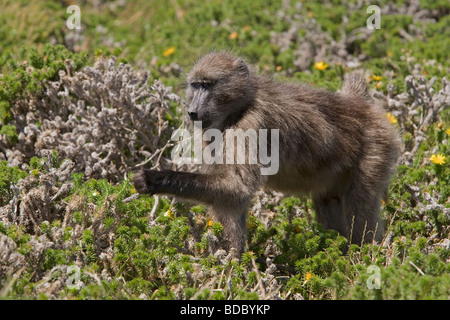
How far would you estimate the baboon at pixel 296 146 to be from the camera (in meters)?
4.06

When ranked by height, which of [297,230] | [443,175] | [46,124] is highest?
[46,124]

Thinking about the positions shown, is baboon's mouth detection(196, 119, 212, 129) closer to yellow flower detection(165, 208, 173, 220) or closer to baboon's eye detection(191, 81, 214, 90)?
baboon's eye detection(191, 81, 214, 90)

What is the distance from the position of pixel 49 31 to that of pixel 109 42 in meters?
0.73

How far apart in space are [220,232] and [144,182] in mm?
727

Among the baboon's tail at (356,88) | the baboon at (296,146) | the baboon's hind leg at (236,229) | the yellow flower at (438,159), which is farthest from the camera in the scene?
the baboon's tail at (356,88)

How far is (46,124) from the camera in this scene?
5.11 m

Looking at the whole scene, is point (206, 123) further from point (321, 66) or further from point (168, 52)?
point (168, 52)

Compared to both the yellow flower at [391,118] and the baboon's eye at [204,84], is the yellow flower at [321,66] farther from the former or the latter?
the baboon's eye at [204,84]

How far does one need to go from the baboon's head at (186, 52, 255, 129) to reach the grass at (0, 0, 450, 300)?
504 mm

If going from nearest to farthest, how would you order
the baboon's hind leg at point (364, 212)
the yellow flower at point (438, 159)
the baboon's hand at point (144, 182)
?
the baboon's hand at point (144, 182)
the baboon's hind leg at point (364, 212)
the yellow flower at point (438, 159)

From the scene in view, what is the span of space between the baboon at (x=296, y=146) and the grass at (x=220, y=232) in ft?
0.72

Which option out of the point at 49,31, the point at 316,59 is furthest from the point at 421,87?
the point at 49,31

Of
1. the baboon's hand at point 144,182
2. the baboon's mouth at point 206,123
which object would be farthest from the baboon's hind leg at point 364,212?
the baboon's hand at point 144,182
